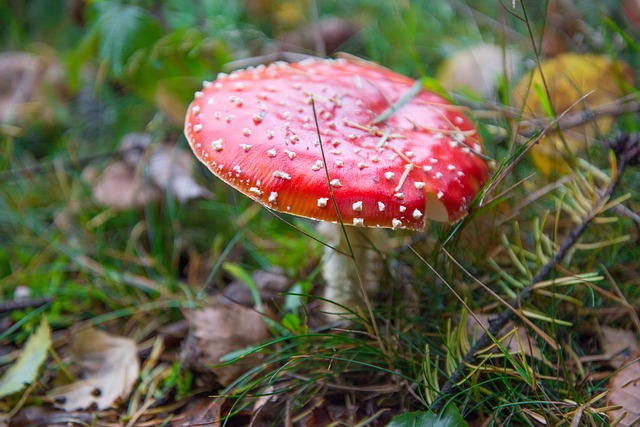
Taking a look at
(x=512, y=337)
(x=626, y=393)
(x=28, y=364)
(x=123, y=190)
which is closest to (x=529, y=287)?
(x=512, y=337)

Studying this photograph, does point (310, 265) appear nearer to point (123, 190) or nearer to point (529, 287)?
point (529, 287)

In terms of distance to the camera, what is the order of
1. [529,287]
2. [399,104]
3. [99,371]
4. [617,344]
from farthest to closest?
[99,371] → [399,104] → [617,344] → [529,287]

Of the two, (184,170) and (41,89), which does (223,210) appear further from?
(41,89)

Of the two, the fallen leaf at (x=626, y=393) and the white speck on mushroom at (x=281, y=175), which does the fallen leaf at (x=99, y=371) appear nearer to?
the white speck on mushroom at (x=281, y=175)

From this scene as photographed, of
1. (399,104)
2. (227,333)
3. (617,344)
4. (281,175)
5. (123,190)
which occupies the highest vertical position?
(399,104)

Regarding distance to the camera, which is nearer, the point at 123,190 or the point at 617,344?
the point at 617,344

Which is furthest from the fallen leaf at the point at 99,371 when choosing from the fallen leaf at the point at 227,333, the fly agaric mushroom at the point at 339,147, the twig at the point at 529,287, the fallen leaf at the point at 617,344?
the fallen leaf at the point at 617,344

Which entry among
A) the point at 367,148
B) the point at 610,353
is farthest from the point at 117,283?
the point at 610,353

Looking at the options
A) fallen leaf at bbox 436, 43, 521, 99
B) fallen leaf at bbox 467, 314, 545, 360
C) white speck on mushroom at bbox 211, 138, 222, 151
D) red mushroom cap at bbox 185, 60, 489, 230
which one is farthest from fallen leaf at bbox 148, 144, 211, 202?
fallen leaf at bbox 436, 43, 521, 99
